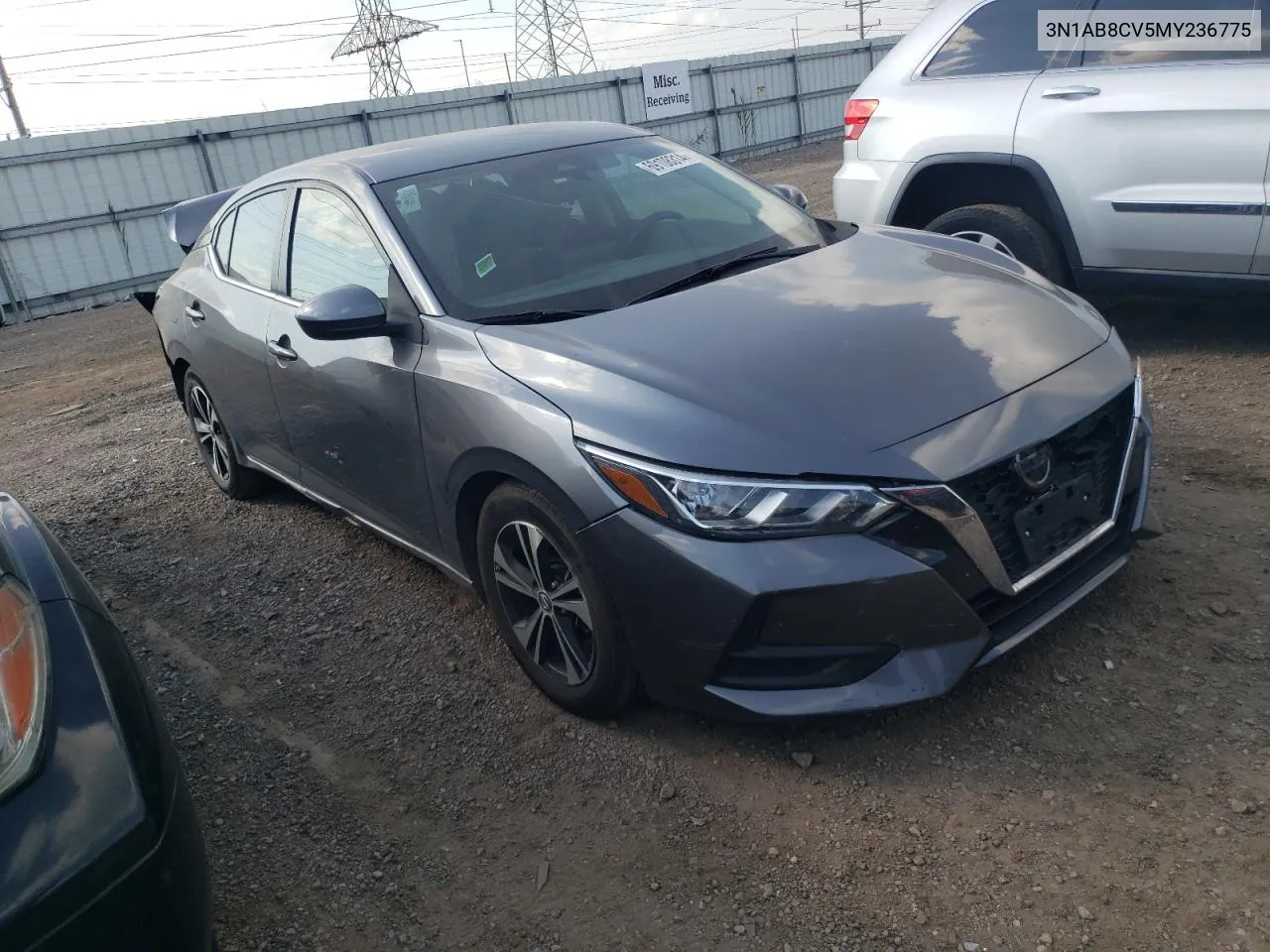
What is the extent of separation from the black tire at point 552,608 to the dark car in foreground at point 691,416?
1cm

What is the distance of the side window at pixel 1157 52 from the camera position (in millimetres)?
4727

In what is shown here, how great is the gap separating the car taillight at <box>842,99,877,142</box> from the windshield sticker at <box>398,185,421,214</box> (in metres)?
3.09

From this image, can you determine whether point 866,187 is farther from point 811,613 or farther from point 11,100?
point 11,100

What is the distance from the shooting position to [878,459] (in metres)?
2.47

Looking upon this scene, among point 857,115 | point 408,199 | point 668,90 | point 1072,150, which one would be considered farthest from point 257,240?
point 668,90

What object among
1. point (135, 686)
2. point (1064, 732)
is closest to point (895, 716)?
point (1064, 732)

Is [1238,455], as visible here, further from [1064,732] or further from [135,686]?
[135,686]

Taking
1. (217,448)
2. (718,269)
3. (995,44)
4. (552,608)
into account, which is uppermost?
(995,44)

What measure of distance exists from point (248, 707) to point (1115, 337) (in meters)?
3.03

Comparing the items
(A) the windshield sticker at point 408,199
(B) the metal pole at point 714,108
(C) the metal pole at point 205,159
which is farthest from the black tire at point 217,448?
(B) the metal pole at point 714,108

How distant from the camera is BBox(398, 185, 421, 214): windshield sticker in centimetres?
355

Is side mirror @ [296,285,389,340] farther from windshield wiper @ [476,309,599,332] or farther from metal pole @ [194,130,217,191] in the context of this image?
metal pole @ [194,130,217,191]

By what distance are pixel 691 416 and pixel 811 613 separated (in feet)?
1.85

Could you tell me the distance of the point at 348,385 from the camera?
3.61 meters
